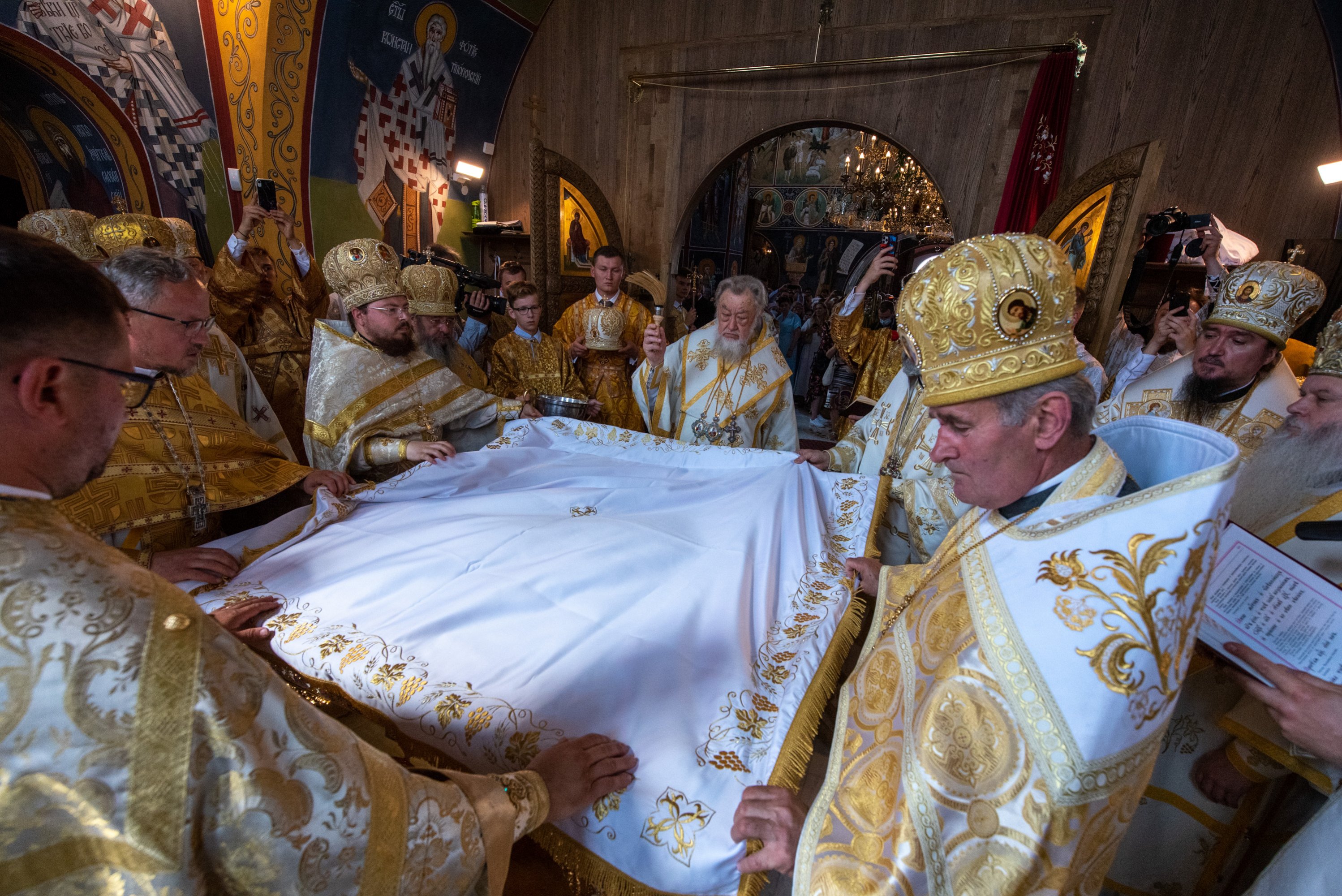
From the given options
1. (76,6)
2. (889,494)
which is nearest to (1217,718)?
(889,494)

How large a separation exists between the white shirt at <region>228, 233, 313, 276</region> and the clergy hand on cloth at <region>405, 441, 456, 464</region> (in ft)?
10.1

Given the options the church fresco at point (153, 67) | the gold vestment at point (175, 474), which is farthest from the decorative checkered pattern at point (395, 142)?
the gold vestment at point (175, 474)

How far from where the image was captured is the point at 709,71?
637 cm

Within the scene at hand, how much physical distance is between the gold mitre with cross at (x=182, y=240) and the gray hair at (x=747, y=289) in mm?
3372

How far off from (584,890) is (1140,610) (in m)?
1.57

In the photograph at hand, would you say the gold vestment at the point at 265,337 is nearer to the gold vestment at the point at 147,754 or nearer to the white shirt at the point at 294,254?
the white shirt at the point at 294,254

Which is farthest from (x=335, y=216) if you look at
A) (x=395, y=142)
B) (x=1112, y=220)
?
(x=1112, y=220)

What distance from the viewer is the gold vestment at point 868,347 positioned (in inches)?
226

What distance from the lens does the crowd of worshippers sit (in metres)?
1.17

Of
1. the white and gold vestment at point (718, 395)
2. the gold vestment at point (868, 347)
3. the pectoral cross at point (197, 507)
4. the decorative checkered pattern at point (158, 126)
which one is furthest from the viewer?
the gold vestment at point (868, 347)

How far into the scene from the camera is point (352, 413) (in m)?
3.08

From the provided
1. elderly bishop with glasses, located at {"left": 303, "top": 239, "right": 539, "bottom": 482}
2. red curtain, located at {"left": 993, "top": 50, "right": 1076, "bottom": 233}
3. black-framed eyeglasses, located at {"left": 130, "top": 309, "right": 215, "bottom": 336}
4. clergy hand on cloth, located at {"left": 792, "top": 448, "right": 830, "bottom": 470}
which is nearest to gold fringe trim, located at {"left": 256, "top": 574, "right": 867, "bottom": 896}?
clergy hand on cloth, located at {"left": 792, "top": 448, "right": 830, "bottom": 470}

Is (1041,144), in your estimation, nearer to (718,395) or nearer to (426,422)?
(718,395)

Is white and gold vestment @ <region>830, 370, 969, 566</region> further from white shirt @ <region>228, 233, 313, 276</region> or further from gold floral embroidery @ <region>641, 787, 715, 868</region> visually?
white shirt @ <region>228, 233, 313, 276</region>
